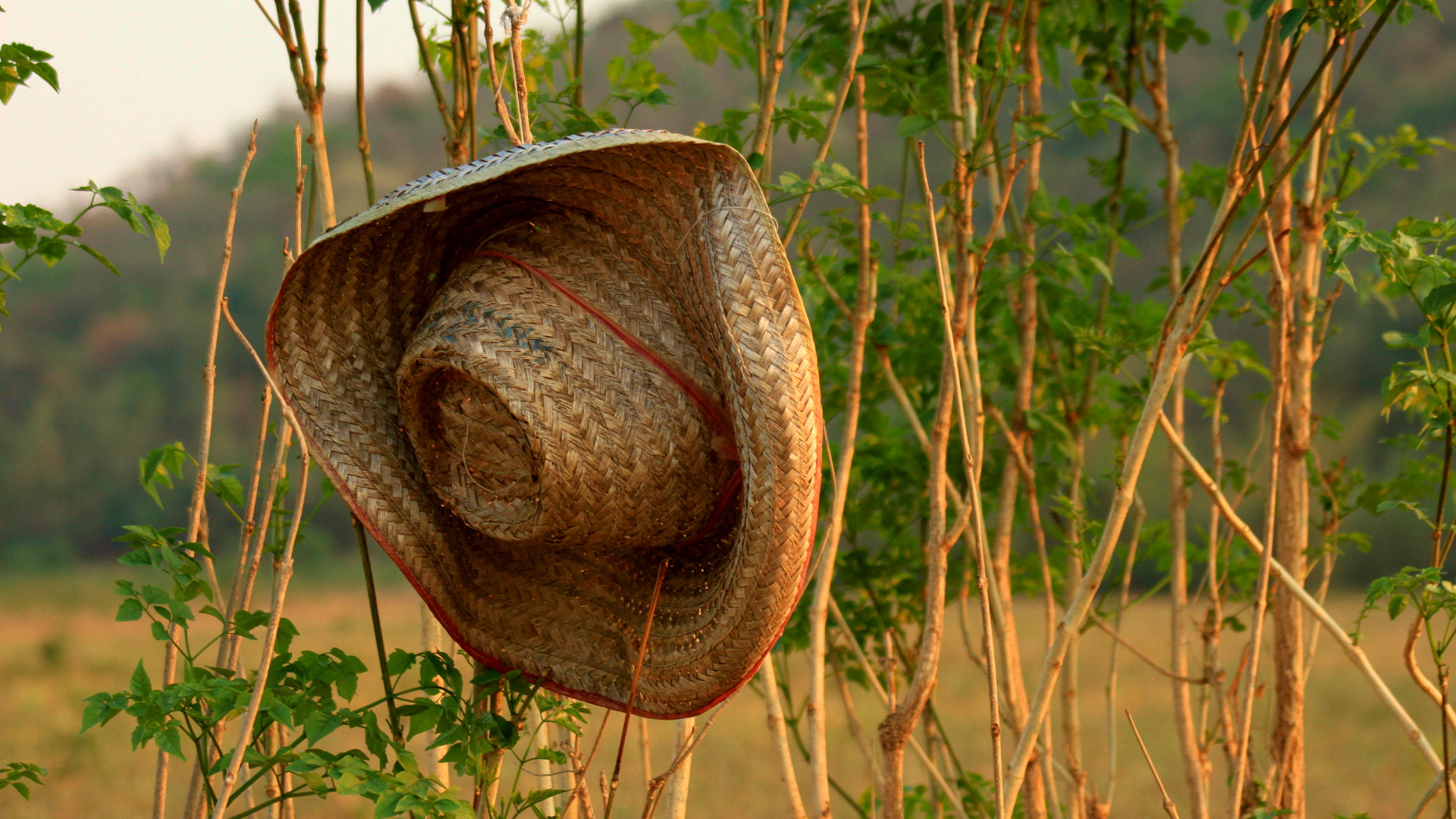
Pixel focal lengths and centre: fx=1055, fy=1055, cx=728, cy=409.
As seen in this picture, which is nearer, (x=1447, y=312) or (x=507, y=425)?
(x=507, y=425)

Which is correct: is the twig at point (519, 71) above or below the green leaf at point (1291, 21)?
below

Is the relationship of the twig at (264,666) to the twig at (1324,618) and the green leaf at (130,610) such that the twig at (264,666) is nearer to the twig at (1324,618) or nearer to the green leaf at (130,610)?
the green leaf at (130,610)

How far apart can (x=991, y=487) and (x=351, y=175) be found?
2.63 metres

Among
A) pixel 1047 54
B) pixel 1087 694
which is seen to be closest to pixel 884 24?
pixel 1047 54

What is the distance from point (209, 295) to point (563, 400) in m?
3.29

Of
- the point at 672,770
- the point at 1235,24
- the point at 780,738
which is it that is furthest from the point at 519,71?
the point at 1235,24

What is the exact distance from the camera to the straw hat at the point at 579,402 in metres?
0.63

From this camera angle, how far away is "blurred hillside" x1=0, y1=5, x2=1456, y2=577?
2951 millimetres

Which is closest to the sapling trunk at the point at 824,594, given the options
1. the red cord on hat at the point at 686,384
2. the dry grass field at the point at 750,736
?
the red cord on hat at the point at 686,384

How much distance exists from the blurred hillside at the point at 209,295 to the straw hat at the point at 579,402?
2116mm

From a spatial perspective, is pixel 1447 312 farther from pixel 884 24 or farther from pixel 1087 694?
pixel 1087 694

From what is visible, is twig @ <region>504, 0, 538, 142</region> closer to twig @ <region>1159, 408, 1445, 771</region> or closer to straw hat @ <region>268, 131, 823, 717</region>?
straw hat @ <region>268, 131, 823, 717</region>

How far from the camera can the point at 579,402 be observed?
0.69 metres

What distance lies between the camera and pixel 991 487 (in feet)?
4.58
